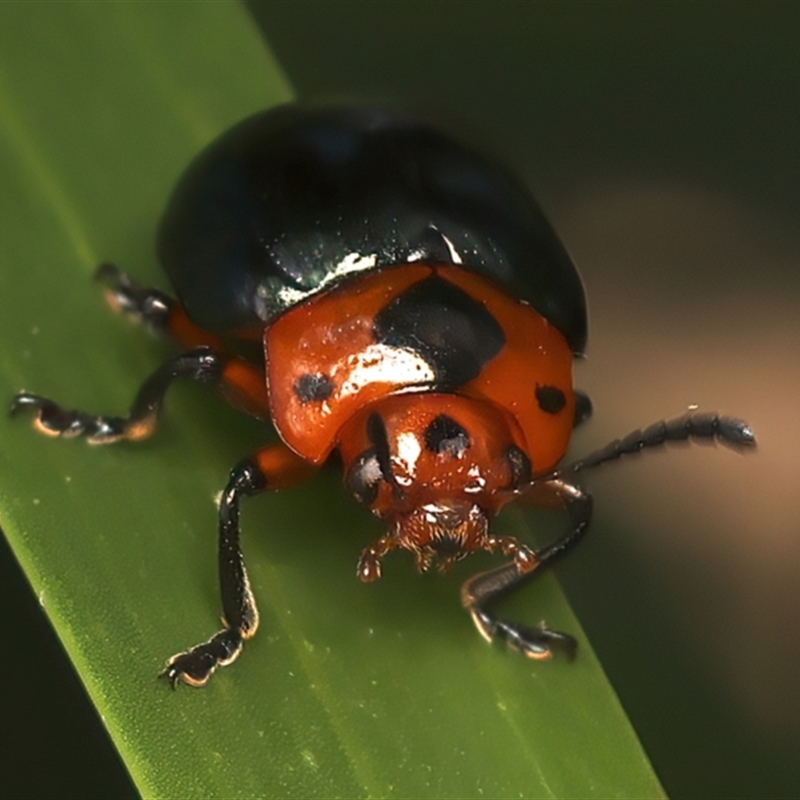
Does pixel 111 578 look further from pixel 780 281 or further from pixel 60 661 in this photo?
pixel 780 281

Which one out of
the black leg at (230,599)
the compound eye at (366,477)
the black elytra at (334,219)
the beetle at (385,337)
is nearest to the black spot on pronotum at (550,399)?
the beetle at (385,337)

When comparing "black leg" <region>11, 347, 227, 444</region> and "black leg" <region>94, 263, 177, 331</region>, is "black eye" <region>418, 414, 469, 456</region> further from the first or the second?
"black leg" <region>94, 263, 177, 331</region>

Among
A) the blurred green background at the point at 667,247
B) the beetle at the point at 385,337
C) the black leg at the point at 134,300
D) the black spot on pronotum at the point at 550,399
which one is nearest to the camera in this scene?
the beetle at the point at 385,337

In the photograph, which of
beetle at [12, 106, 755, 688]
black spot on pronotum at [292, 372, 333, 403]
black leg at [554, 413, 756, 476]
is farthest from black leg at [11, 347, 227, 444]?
black leg at [554, 413, 756, 476]

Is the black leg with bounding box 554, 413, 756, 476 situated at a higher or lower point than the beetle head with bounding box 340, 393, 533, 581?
lower

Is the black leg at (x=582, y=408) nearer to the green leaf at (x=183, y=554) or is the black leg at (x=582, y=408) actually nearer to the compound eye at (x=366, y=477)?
the green leaf at (x=183, y=554)

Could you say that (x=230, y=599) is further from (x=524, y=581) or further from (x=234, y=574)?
(x=524, y=581)
